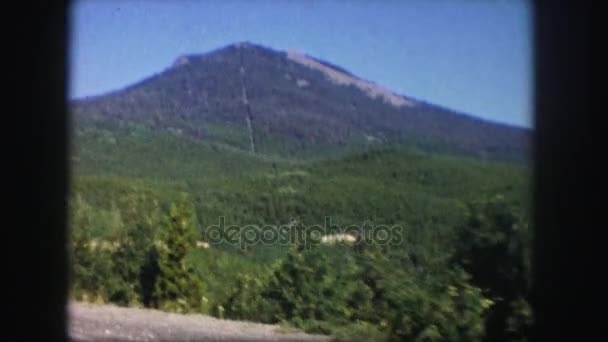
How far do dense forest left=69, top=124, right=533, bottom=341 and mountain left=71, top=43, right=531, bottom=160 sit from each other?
26cm

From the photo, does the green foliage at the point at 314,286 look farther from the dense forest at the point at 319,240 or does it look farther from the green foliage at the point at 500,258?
the green foliage at the point at 500,258

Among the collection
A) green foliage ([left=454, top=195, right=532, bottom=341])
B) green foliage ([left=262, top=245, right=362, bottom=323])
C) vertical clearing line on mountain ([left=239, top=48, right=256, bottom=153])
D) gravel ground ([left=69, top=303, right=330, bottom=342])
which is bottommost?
gravel ground ([left=69, top=303, right=330, bottom=342])

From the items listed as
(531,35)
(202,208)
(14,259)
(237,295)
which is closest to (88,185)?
(202,208)

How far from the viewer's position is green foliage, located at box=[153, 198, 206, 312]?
1127 centimetres

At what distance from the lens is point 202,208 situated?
39.0ft

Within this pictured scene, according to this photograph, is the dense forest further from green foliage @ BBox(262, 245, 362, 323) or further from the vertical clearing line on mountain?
the vertical clearing line on mountain

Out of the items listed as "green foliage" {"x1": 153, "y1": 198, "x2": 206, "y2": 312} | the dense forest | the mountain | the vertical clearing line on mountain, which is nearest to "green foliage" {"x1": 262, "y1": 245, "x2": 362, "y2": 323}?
the dense forest

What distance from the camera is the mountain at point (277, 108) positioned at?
1196cm

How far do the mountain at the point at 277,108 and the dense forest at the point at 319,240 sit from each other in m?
0.26

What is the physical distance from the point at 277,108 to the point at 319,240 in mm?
3338

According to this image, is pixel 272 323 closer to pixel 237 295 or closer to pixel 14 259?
pixel 237 295

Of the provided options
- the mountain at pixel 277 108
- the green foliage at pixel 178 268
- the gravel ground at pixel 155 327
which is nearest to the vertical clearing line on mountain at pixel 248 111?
the mountain at pixel 277 108

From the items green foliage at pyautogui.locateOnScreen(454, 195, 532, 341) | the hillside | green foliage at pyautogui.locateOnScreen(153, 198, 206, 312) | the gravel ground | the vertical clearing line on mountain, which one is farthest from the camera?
the vertical clearing line on mountain

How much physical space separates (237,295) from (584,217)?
17.2 ft
